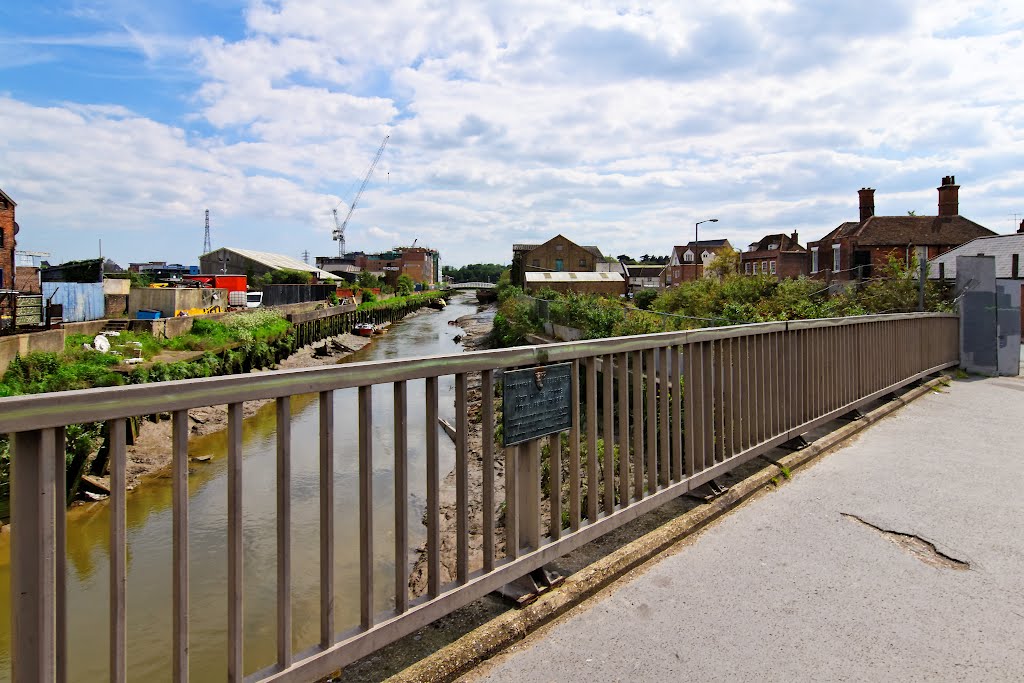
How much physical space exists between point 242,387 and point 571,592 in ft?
6.13

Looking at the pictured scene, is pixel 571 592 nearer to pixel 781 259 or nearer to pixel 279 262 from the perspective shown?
pixel 781 259

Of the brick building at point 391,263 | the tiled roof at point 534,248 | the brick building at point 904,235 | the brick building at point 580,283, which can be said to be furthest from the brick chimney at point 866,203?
the brick building at point 391,263

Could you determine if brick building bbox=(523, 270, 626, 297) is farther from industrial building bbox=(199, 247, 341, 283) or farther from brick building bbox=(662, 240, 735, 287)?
industrial building bbox=(199, 247, 341, 283)

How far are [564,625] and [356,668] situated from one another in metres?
0.92

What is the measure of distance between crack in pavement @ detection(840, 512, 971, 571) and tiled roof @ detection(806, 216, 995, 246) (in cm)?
4424

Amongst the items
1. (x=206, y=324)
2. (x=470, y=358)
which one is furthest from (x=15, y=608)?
(x=206, y=324)

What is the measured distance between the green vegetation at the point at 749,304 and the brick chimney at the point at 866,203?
2883 cm

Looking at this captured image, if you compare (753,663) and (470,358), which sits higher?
(470,358)

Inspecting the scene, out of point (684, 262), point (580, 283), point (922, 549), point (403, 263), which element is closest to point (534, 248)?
point (684, 262)

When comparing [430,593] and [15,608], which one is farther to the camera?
[430,593]

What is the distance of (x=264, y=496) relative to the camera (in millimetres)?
10031

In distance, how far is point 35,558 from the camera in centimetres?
166

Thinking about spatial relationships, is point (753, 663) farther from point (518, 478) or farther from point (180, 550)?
point (180, 550)

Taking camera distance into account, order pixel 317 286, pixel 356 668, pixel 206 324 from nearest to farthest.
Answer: pixel 356 668 < pixel 206 324 < pixel 317 286
